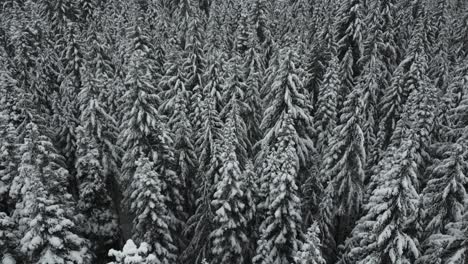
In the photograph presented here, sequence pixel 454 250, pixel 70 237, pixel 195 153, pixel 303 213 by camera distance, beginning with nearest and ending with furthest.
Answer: pixel 454 250
pixel 70 237
pixel 303 213
pixel 195 153

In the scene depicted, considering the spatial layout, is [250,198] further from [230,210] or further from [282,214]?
[282,214]

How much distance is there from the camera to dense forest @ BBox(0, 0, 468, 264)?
51.2 feet

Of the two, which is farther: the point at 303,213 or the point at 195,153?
the point at 195,153

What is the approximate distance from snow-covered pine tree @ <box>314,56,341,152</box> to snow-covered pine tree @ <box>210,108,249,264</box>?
24.9 ft

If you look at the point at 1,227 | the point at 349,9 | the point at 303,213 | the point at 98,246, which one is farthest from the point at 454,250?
the point at 349,9

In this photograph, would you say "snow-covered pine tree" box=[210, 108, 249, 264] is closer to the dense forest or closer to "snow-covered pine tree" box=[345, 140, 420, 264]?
the dense forest

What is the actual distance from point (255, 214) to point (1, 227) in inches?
494

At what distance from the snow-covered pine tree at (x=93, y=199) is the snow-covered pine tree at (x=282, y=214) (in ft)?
36.8

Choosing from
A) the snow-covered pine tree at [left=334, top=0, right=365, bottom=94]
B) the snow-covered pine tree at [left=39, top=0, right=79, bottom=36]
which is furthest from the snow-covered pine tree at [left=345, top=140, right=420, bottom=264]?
the snow-covered pine tree at [left=39, top=0, right=79, bottom=36]

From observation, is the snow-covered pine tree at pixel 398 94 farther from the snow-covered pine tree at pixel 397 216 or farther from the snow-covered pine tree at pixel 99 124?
the snow-covered pine tree at pixel 99 124

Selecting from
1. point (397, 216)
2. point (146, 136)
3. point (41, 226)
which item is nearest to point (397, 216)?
point (397, 216)

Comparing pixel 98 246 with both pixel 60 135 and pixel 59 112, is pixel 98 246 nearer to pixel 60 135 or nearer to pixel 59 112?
pixel 60 135

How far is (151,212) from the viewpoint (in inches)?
731

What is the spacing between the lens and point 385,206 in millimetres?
15109
